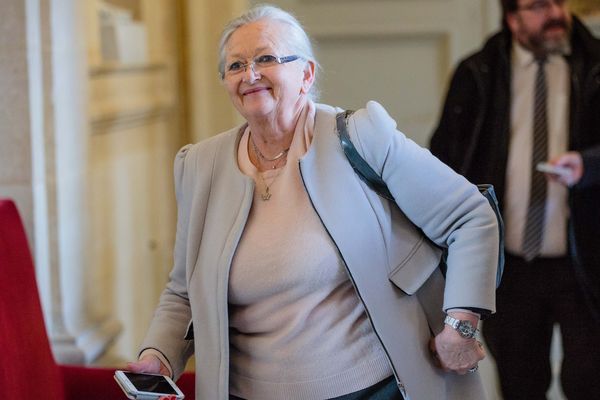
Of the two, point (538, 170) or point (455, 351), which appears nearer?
point (455, 351)

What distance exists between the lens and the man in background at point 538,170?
3.01 metres

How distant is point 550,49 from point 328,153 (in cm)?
145

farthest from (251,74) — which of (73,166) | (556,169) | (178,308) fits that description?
(556,169)

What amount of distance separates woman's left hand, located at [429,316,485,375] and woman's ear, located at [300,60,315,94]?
1.64 ft

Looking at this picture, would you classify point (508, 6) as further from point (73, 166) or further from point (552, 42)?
point (73, 166)

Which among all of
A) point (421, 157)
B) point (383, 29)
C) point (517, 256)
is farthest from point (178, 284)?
point (383, 29)

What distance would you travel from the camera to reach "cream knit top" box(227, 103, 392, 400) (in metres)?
1.84

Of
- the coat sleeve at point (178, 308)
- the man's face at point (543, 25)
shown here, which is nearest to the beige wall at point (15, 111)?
the coat sleeve at point (178, 308)

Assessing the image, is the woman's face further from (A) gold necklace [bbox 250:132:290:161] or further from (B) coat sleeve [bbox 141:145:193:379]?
(B) coat sleeve [bbox 141:145:193:379]

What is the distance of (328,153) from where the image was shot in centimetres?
187

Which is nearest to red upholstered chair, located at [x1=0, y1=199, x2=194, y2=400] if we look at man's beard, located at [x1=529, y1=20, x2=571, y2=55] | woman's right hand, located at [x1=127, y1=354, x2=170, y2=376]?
woman's right hand, located at [x1=127, y1=354, x2=170, y2=376]

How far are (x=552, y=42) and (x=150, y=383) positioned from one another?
5.84 ft

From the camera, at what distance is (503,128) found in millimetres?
3113

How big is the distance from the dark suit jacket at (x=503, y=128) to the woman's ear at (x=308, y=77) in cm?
123
